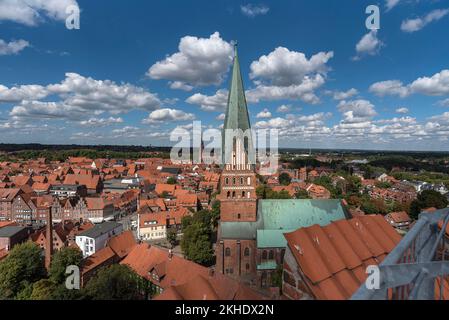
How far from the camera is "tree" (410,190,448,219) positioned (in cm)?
6141

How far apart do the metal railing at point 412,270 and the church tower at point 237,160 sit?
24.5 metres

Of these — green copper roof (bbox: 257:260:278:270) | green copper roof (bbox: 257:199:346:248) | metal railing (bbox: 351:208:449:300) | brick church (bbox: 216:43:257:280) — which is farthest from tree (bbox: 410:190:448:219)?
metal railing (bbox: 351:208:449:300)

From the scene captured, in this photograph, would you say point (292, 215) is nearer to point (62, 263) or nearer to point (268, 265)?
point (268, 265)

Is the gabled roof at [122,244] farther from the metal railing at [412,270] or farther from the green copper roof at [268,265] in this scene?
the metal railing at [412,270]

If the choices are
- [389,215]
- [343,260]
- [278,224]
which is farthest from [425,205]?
[343,260]

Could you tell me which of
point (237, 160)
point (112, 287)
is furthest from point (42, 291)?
point (237, 160)

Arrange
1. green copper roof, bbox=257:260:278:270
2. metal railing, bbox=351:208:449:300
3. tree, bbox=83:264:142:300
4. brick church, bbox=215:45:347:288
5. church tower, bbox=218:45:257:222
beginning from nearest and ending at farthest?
metal railing, bbox=351:208:449:300 < tree, bbox=83:264:142:300 < green copper roof, bbox=257:260:278:270 < brick church, bbox=215:45:347:288 < church tower, bbox=218:45:257:222

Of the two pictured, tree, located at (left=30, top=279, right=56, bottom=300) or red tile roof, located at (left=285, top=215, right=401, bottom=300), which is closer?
red tile roof, located at (left=285, top=215, right=401, bottom=300)

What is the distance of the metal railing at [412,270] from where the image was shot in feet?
14.3

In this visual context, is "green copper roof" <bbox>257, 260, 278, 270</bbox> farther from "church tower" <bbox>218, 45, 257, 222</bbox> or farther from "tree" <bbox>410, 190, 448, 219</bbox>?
"tree" <bbox>410, 190, 448, 219</bbox>

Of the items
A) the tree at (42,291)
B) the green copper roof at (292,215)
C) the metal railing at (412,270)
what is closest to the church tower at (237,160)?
the green copper roof at (292,215)

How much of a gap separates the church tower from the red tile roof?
1018 centimetres
